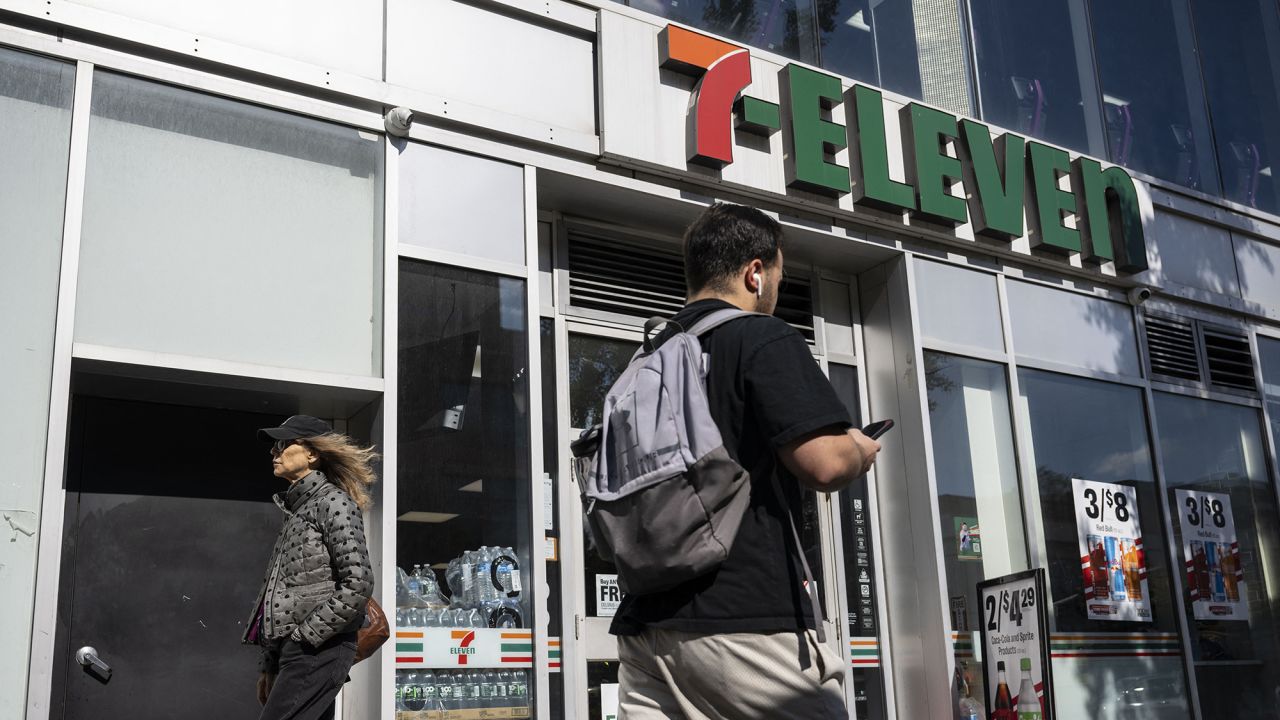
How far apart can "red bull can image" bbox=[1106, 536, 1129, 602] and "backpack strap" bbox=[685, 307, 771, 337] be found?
6976 millimetres

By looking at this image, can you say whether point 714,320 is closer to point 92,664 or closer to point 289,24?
point 92,664

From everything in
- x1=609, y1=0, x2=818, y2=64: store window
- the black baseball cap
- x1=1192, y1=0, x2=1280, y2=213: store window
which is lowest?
the black baseball cap

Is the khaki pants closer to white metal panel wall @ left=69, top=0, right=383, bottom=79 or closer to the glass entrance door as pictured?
the glass entrance door

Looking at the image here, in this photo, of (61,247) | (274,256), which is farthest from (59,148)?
(274,256)

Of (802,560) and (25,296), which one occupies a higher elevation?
(25,296)

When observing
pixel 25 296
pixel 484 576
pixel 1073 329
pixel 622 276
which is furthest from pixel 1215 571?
pixel 25 296

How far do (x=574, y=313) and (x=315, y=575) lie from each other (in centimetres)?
305

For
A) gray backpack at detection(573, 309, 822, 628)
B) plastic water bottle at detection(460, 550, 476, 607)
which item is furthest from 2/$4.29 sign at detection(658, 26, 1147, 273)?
gray backpack at detection(573, 309, 822, 628)

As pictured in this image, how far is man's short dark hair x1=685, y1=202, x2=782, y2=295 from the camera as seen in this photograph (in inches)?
118

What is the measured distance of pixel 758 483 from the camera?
267 centimetres

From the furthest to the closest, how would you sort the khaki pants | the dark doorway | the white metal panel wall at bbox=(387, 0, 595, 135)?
the white metal panel wall at bbox=(387, 0, 595, 135) → the dark doorway → the khaki pants

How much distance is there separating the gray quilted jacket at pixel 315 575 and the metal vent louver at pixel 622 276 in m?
2.91

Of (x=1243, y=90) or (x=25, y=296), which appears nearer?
(x=25, y=296)

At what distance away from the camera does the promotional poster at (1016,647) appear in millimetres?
7254
